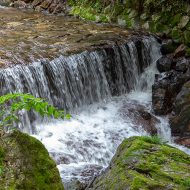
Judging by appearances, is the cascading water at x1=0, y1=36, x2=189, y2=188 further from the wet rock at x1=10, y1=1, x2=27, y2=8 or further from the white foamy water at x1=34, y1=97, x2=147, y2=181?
the wet rock at x1=10, y1=1, x2=27, y2=8

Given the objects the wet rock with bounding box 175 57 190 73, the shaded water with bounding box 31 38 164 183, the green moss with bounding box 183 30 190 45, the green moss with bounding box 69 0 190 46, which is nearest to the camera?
the shaded water with bounding box 31 38 164 183

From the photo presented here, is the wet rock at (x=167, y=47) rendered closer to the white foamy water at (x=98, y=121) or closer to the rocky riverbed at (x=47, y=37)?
the white foamy water at (x=98, y=121)

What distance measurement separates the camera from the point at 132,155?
→ 16.9 feet

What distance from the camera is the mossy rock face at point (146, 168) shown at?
14.5 feet

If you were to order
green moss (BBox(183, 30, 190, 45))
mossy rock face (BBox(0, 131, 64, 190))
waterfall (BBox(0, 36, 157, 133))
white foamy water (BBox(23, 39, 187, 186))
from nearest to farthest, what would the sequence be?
mossy rock face (BBox(0, 131, 64, 190)), white foamy water (BBox(23, 39, 187, 186)), waterfall (BBox(0, 36, 157, 133)), green moss (BBox(183, 30, 190, 45))

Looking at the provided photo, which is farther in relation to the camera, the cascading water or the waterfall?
the waterfall

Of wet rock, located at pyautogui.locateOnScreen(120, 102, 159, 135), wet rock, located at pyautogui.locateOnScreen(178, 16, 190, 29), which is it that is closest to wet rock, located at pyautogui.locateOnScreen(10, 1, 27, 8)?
wet rock, located at pyautogui.locateOnScreen(178, 16, 190, 29)

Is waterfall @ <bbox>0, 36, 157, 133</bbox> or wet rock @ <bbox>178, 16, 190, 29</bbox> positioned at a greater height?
wet rock @ <bbox>178, 16, 190, 29</bbox>

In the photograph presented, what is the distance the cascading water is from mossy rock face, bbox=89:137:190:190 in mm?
1258

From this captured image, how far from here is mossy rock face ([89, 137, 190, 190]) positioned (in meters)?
4.43

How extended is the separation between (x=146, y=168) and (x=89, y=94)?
5.87m

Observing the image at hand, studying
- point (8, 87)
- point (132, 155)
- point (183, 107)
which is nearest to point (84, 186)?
point (132, 155)

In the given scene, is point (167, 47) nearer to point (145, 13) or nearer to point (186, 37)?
point (186, 37)

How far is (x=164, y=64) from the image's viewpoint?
11.8 meters
